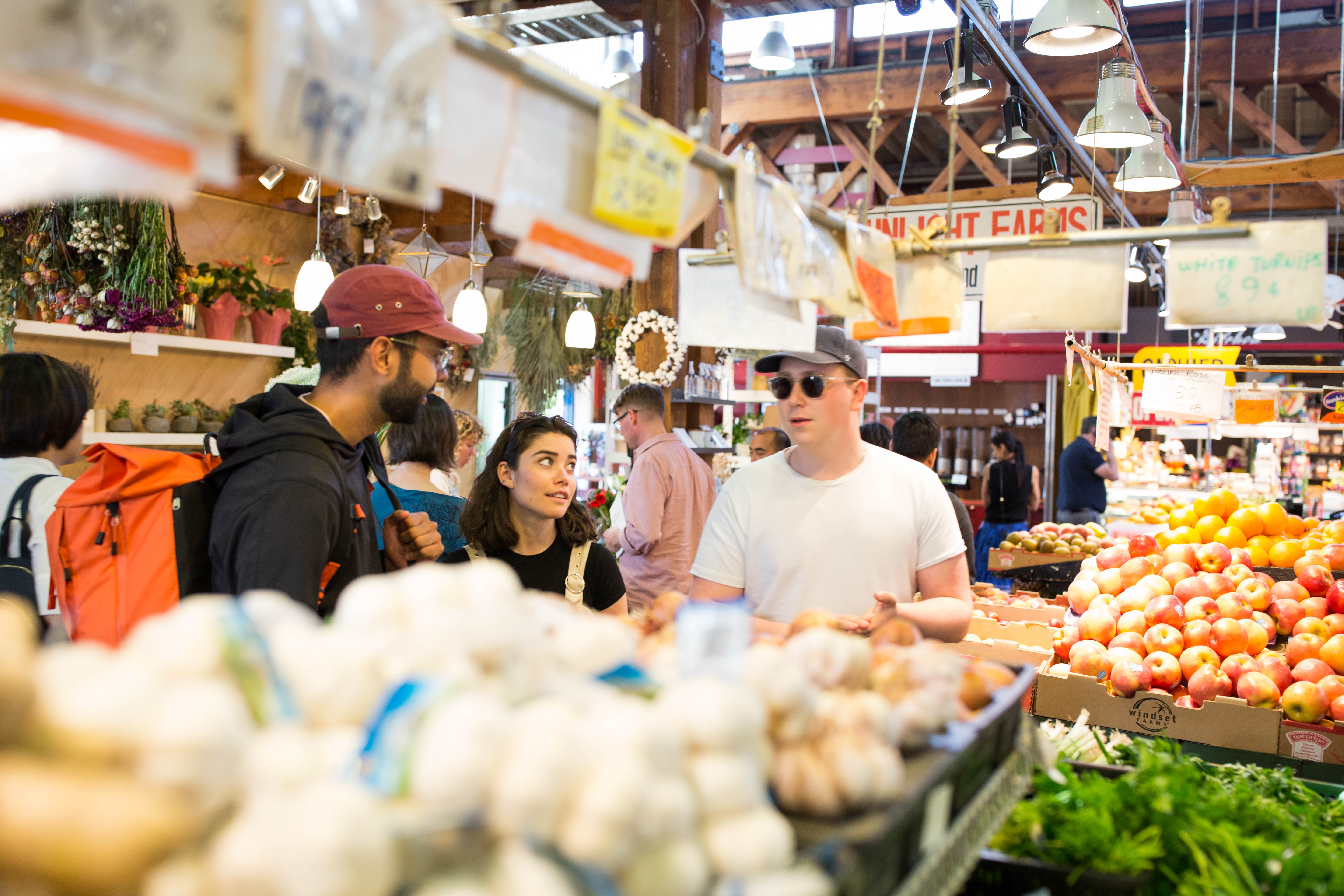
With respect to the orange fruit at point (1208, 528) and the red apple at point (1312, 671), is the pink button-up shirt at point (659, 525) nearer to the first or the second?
the red apple at point (1312, 671)

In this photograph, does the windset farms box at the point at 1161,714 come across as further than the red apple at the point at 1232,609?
No

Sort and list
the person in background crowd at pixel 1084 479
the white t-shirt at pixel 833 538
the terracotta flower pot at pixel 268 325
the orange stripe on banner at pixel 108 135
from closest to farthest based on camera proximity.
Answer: the orange stripe on banner at pixel 108 135
the white t-shirt at pixel 833 538
the terracotta flower pot at pixel 268 325
the person in background crowd at pixel 1084 479

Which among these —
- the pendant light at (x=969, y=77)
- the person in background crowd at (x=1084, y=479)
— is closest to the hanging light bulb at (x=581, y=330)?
the pendant light at (x=969, y=77)

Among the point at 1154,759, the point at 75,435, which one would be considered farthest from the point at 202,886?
the point at 75,435

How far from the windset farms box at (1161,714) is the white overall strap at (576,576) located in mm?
1552

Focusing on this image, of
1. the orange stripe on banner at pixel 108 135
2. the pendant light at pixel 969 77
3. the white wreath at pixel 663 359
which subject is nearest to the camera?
the orange stripe on banner at pixel 108 135

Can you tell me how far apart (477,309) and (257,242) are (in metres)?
1.77

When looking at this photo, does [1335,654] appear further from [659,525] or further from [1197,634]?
[659,525]

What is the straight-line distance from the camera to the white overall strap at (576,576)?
289cm

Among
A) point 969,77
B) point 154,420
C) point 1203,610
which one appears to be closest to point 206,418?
point 154,420

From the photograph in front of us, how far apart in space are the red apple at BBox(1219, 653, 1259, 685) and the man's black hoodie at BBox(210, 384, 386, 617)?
2.72 m

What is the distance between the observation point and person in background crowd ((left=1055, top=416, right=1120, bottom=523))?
8680 mm

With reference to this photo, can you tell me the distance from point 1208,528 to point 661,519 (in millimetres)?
2693

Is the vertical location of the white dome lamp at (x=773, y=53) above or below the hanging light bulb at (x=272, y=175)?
above
